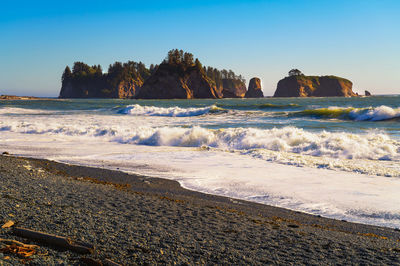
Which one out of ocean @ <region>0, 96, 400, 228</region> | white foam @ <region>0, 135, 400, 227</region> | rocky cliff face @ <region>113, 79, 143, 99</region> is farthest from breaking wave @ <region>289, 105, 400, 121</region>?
rocky cliff face @ <region>113, 79, 143, 99</region>

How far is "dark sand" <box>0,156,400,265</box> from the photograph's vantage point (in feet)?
11.5

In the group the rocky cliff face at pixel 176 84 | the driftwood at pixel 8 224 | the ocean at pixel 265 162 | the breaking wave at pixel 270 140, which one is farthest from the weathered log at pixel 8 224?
the rocky cliff face at pixel 176 84

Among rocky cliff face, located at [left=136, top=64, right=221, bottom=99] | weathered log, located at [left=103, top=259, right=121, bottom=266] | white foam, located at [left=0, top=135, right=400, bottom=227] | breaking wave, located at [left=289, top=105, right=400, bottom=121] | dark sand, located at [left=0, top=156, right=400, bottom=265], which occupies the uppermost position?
rocky cliff face, located at [left=136, top=64, right=221, bottom=99]

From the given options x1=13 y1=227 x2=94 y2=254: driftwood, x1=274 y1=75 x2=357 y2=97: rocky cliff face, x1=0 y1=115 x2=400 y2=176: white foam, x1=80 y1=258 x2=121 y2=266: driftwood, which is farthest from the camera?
x1=274 y1=75 x2=357 y2=97: rocky cliff face

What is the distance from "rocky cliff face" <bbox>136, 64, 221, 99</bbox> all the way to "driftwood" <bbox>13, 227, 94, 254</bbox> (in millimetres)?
132953

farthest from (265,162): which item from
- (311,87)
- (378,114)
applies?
(311,87)

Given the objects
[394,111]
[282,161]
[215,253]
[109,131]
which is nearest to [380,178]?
[282,161]

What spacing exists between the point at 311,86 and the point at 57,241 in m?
199

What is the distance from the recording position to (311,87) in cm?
18800

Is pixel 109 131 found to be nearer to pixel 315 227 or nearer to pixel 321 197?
pixel 321 197

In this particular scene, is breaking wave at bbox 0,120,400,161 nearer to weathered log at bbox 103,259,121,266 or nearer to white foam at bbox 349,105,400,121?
A: weathered log at bbox 103,259,121,266

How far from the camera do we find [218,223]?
187 inches

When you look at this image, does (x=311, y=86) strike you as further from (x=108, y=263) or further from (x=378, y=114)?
(x=108, y=263)

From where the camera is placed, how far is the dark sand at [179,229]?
351 centimetres
